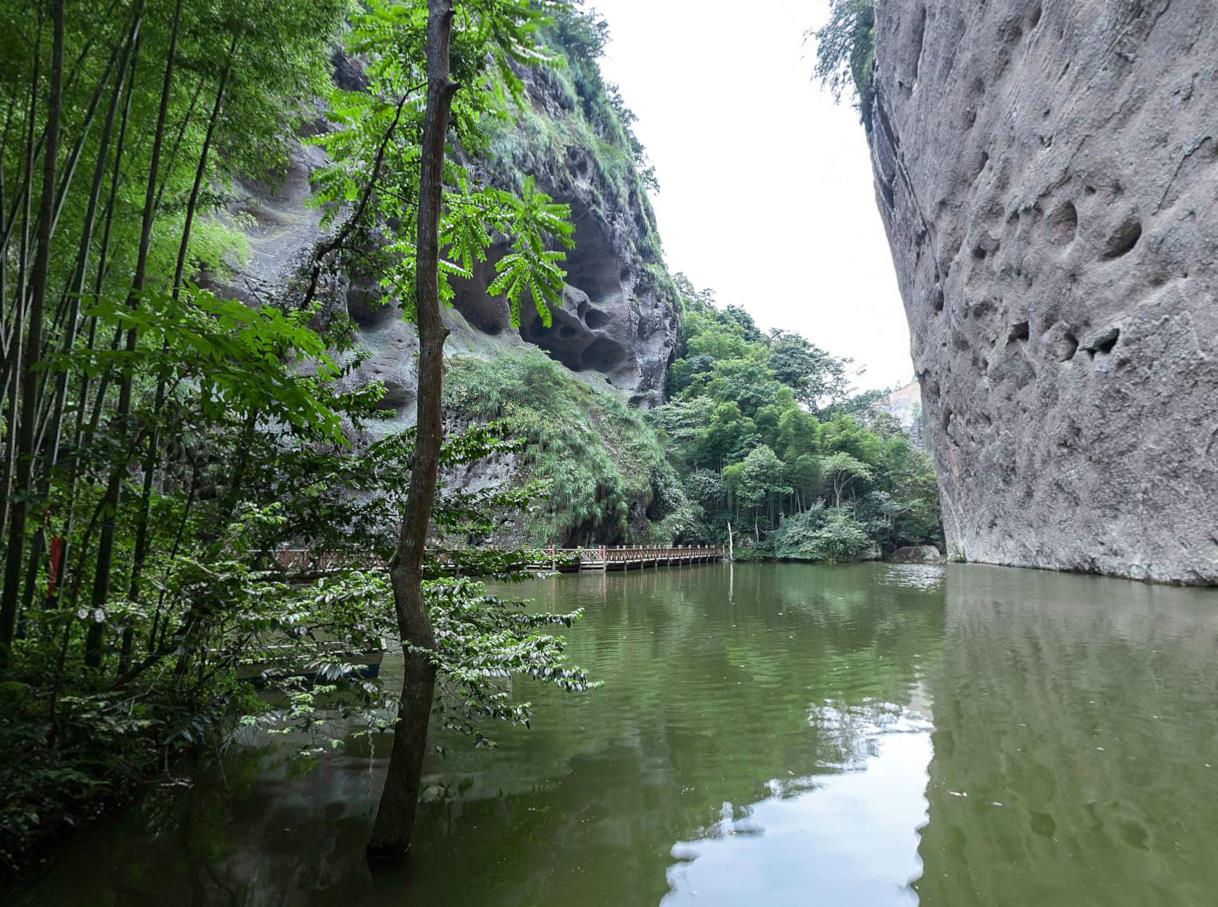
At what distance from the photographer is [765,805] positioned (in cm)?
318

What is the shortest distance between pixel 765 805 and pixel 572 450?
63.8 ft

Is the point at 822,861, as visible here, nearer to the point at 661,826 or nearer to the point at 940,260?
the point at 661,826

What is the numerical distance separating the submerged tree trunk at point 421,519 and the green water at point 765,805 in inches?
10.3

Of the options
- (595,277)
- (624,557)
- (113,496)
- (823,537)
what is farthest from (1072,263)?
(595,277)

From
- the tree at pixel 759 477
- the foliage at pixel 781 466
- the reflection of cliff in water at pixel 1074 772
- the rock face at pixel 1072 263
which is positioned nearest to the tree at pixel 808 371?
the foliage at pixel 781 466

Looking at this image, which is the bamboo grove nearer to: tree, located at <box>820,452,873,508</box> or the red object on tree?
the red object on tree

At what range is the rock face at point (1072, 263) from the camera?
447 inches

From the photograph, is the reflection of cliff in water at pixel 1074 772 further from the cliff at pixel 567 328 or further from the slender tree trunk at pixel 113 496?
the cliff at pixel 567 328

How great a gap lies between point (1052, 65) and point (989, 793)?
17.0m

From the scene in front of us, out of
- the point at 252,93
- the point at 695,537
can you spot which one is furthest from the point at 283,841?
the point at 695,537

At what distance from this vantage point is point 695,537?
98.5 feet

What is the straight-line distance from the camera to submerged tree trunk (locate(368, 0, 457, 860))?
2.52 m

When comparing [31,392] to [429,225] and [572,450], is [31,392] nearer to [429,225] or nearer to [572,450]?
[429,225]

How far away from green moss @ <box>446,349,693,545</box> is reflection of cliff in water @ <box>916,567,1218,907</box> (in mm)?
14701
